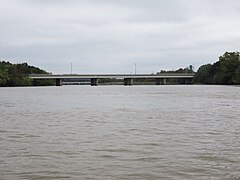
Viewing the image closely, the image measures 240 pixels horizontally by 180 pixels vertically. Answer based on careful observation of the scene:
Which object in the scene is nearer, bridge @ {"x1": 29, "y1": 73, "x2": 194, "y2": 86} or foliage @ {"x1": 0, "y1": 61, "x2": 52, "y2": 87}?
foliage @ {"x1": 0, "y1": 61, "x2": 52, "y2": 87}

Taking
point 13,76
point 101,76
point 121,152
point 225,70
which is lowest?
point 121,152

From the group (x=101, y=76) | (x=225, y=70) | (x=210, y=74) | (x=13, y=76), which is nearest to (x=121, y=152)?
(x=225, y=70)

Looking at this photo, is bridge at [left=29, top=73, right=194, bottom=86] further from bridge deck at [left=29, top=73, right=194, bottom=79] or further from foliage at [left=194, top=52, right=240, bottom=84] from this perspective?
foliage at [left=194, top=52, right=240, bottom=84]

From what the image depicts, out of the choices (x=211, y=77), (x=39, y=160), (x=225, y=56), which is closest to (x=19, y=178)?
(x=39, y=160)

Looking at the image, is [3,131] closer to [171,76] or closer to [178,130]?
[178,130]

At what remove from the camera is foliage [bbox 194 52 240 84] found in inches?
5383

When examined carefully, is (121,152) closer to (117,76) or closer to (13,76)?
(13,76)

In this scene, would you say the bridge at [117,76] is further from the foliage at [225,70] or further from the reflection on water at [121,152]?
the reflection on water at [121,152]

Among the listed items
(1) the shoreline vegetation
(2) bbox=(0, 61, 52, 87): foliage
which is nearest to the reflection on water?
(1) the shoreline vegetation

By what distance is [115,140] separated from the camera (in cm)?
1638

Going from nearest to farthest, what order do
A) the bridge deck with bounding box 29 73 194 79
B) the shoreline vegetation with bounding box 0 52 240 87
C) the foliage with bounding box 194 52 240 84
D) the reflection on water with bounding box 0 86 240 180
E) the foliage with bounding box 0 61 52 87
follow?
the reflection on water with bounding box 0 86 240 180, the foliage with bounding box 194 52 240 84, the shoreline vegetation with bounding box 0 52 240 87, the foliage with bounding box 0 61 52 87, the bridge deck with bounding box 29 73 194 79

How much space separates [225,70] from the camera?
140250mm

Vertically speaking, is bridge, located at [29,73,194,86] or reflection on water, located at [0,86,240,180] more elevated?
bridge, located at [29,73,194,86]

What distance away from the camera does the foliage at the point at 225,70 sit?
13674cm
